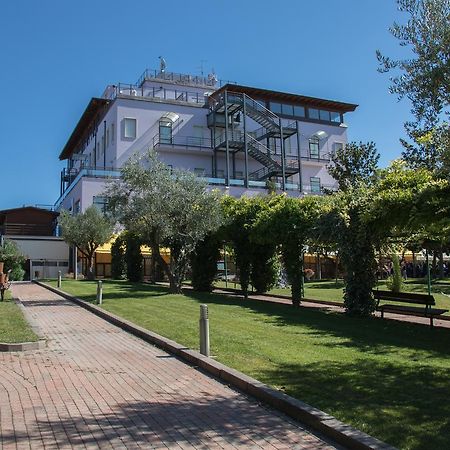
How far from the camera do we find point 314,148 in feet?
201

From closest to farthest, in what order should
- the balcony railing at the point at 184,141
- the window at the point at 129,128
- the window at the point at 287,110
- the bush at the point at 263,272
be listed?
1. the bush at the point at 263,272
2. the window at the point at 129,128
3. the balcony railing at the point at 184,141
4. the window at the point at 287,110

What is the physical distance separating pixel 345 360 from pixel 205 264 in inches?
704

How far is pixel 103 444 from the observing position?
4.94 metres

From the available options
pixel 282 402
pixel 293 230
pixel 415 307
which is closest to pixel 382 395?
pixel 282 402

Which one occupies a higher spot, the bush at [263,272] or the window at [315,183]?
the window at [315,183]

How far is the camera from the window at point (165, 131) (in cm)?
5275

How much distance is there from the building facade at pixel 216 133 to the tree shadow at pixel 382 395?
39372 mm

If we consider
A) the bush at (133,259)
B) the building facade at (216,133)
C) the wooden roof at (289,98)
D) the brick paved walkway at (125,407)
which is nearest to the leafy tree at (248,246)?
the bush at (133,259)

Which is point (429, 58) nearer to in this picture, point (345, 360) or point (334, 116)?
point (345, 360)

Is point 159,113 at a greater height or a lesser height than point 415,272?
greater

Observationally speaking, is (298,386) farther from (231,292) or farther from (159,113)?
(159,113)

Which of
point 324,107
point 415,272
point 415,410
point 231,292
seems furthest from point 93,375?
point 324,107

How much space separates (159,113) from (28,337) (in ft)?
146

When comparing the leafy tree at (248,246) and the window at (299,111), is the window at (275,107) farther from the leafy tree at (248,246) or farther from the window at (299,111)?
the leafy tree at (248,246)
